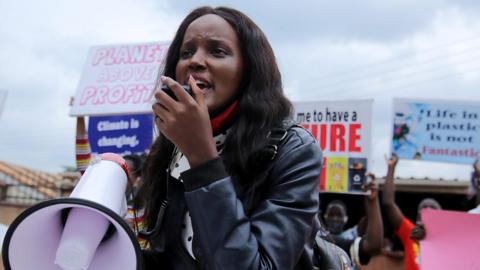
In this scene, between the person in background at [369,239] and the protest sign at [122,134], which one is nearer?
the person in background at [369,239]

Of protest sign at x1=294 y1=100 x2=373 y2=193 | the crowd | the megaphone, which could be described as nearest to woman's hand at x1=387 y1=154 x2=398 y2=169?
protest sign at x1=294 y1=100 x2=373 y2=193

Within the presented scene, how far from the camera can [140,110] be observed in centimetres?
548

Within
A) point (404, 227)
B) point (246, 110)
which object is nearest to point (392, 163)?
point (404, 227)

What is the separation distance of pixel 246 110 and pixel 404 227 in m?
2.90

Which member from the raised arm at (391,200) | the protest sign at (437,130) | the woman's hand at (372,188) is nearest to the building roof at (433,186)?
the protest sign at (437,130)

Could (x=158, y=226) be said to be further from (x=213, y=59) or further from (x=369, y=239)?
(x=369, y=239)

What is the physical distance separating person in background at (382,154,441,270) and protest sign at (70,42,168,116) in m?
2.46

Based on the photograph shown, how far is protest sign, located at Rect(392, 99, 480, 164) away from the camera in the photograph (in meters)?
5.84

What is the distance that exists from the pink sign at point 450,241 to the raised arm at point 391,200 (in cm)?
82

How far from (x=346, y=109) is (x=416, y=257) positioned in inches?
94.5

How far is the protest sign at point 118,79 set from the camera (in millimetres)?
5613

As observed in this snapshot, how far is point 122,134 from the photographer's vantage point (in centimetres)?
552

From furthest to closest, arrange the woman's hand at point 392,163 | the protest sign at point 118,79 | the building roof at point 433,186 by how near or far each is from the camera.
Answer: the building roof at point 433,186 < the protest sign at point 118,79 < the woman's hand at point 392,163

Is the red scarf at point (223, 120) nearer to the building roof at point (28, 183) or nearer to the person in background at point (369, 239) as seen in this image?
the person in background at point (369, 239)
